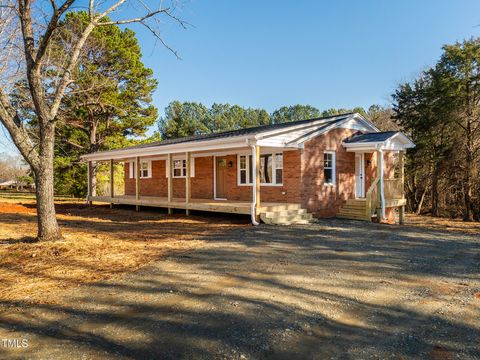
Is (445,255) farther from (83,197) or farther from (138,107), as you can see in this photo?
(83,197)

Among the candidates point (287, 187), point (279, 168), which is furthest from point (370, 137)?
point (287, 187)

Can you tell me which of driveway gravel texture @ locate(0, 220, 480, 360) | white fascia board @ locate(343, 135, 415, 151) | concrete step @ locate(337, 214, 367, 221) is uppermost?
white fascia board @ locate(343, 135, 415, 151)

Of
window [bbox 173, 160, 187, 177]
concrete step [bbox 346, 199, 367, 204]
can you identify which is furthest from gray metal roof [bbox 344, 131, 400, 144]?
window [bbox 173, 160, 187, 177]

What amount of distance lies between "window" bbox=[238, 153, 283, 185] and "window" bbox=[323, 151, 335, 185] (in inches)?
70.6

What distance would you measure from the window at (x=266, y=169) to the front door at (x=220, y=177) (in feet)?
3.91

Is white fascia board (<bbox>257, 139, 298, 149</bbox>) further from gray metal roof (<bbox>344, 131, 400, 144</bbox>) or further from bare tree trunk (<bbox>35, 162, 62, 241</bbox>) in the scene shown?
bare tree trunk (<bbox>35, 162, 62, 241</bbox>)

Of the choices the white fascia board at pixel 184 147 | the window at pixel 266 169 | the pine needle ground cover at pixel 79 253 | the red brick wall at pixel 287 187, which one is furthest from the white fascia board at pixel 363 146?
the pine needle ground cover at pixel 79 253

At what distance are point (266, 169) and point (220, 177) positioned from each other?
3.24m

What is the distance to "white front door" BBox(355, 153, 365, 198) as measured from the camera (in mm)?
16500

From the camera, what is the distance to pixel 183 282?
5.85 meters

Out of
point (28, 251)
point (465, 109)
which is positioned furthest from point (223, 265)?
point (465, 109)

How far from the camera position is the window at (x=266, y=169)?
1520 centimetres

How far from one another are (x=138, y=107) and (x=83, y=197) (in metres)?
9.49

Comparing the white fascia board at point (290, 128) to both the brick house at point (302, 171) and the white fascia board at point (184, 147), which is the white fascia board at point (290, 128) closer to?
the brick house at point (302, 171)
